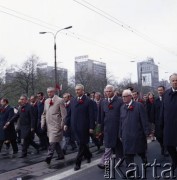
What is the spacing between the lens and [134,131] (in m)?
6.53

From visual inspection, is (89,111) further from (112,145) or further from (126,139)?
(126,139)

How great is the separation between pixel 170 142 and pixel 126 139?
84 cm

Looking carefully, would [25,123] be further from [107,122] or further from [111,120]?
[111,120]

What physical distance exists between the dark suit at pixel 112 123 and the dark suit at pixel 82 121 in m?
0.37

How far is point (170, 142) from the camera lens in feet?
21.2

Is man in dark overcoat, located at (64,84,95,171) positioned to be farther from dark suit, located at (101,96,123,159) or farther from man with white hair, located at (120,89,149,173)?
man with white hair, located at (120,89,149,173)

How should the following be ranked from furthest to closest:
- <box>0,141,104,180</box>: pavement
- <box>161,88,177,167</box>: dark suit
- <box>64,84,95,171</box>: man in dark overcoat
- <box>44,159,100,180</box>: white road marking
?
<box>64,84,95,171</box>: man in dark overcoat < <box>0,141,104,180</box>: pavement < <box>44,159,100,180</box>: white road marking < <box>161,88,177,167</box>: dark suit

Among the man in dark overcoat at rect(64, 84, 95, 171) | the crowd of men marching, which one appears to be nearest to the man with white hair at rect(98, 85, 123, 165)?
the crowd of men marching

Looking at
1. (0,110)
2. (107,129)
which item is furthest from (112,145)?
(0,110)

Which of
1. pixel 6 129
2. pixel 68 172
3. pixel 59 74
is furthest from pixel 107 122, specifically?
pixel 59 74

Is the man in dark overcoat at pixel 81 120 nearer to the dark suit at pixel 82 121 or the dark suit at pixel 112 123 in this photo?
the dark suit at pixel 82 121

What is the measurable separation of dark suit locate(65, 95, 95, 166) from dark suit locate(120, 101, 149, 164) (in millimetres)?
1188

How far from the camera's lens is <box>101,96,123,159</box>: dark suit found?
7.31 metres

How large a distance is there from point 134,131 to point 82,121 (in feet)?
4.95
